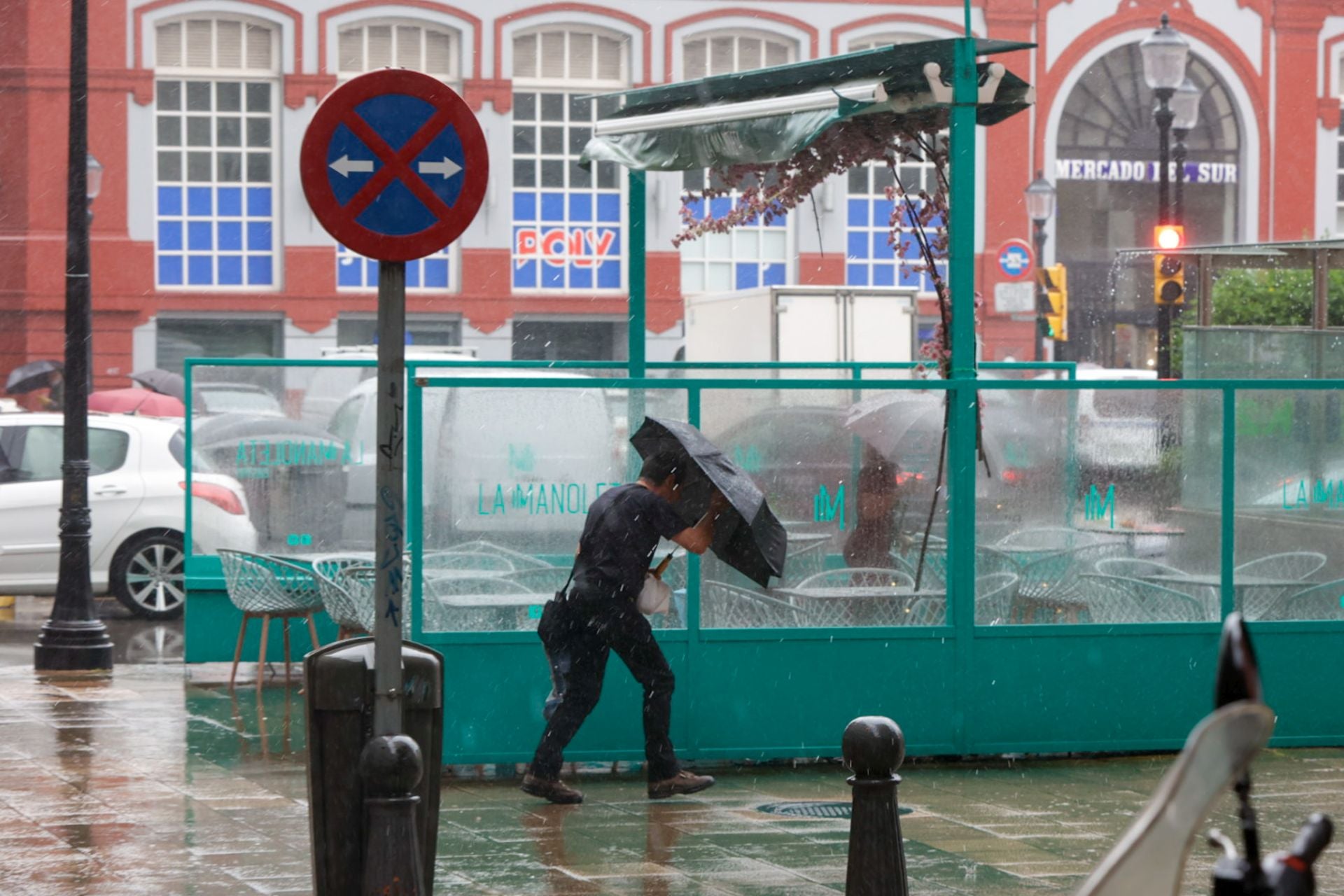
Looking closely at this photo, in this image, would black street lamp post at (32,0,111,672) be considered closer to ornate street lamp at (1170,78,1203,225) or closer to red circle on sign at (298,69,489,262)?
red circle on sign at (298,69,489,262)

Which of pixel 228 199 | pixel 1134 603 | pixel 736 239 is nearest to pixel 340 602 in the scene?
pixel 1134 603

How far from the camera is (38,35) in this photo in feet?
120

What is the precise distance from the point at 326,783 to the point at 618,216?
33.6 meters

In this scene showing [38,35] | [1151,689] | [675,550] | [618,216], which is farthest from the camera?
[618,216]

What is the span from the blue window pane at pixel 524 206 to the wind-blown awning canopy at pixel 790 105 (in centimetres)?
2798

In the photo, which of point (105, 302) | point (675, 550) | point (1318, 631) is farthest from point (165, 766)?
point (105, 302)

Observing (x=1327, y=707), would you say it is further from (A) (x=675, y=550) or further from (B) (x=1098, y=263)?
(B) (x=1098, y=263)

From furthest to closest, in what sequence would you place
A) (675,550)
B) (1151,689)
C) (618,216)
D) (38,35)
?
(618,216) → (38,35) → (1151,689) → (675,550)

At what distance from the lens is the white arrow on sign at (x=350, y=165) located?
6316mm

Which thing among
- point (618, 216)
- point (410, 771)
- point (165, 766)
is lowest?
point (165, 766)

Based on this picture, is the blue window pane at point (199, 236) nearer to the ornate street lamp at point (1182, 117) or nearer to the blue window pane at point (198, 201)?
the blue window pane at point (198, 201)

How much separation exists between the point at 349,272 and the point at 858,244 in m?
9.67

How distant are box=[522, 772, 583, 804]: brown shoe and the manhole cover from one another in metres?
0.79

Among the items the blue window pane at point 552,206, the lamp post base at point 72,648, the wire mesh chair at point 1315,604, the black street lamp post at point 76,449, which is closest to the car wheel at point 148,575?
the black street lamp post at point 76,449
